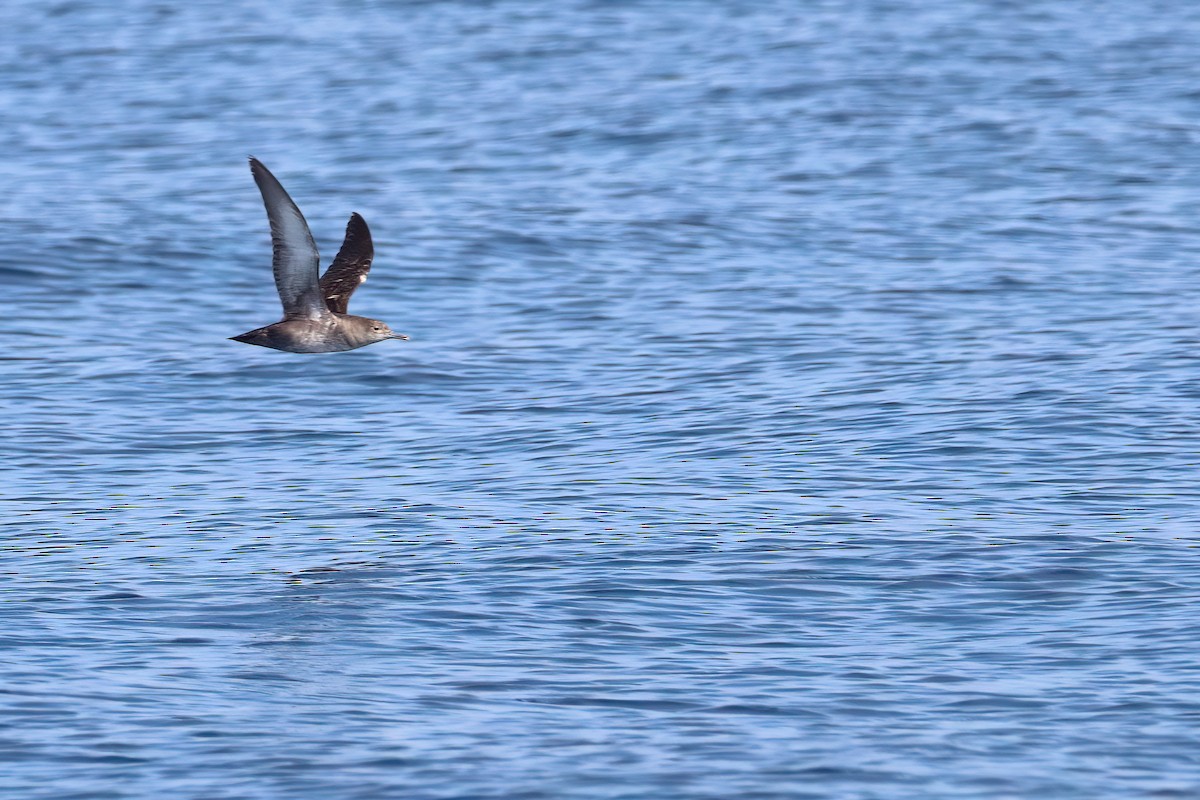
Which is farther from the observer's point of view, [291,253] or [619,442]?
[619,442]

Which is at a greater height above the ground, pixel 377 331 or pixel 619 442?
pixel 377 331

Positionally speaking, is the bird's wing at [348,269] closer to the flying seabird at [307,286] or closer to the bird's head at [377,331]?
the flying seabird at [307,286]

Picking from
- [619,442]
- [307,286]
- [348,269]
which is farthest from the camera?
[619,442]

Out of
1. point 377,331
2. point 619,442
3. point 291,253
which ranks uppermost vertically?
point 291,253

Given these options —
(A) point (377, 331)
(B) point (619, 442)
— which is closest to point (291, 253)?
(A) point (377, 331)

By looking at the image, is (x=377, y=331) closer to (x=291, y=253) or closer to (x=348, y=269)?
(x=348, y=269)

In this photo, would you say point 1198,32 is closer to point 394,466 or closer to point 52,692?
point 394,466

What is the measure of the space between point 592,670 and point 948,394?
799 cm

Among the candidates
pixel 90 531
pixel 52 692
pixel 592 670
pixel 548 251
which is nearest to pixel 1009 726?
pixel 592 670

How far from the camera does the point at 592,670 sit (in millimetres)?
11977

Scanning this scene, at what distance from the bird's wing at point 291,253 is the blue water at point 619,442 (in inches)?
72.2

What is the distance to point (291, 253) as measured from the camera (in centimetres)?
→ 1449

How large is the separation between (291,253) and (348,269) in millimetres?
1496

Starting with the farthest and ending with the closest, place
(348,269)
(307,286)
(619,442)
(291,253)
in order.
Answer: (619,442) < (348,269) < (307,286) < (291,253)
